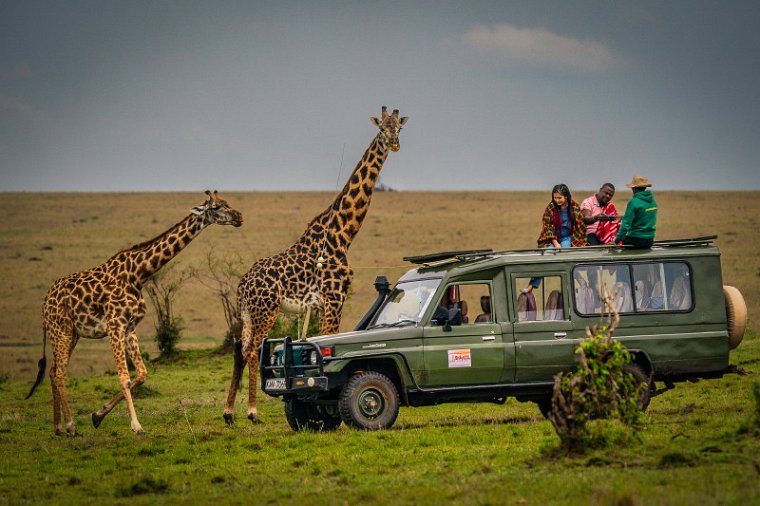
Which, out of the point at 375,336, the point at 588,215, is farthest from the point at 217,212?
the point at 588,215

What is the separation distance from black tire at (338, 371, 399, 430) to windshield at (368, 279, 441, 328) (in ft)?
2.99

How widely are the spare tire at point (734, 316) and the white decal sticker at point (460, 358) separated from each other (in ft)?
11.2

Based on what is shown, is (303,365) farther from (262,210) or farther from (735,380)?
(262,210)

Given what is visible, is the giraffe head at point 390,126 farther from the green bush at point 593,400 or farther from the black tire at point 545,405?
the green bush at point 593,400

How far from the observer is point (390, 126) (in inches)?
727

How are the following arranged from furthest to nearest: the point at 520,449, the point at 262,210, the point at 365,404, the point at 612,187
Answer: the point at 262,210 < the point at 612,187 < the point at 365,404 < the point at 520,449

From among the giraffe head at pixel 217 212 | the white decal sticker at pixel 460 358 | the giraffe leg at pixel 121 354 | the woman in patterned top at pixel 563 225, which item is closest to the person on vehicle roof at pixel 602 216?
the woman in patterned top at pixel 563 225

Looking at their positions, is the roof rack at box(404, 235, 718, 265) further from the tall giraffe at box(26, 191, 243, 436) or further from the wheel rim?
the tall giraffe at box(26, 191, 243, 436)

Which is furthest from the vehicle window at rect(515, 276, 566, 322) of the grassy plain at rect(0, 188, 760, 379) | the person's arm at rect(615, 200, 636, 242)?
the grassy plain at rect(0, 188, 760, 379)

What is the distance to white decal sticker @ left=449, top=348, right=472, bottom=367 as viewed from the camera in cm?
1434

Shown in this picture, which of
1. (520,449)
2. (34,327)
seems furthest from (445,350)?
(34,327)

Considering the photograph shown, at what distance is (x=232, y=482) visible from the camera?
1169 cm

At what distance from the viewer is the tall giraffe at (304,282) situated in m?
17.5

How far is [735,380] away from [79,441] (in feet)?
34.7
